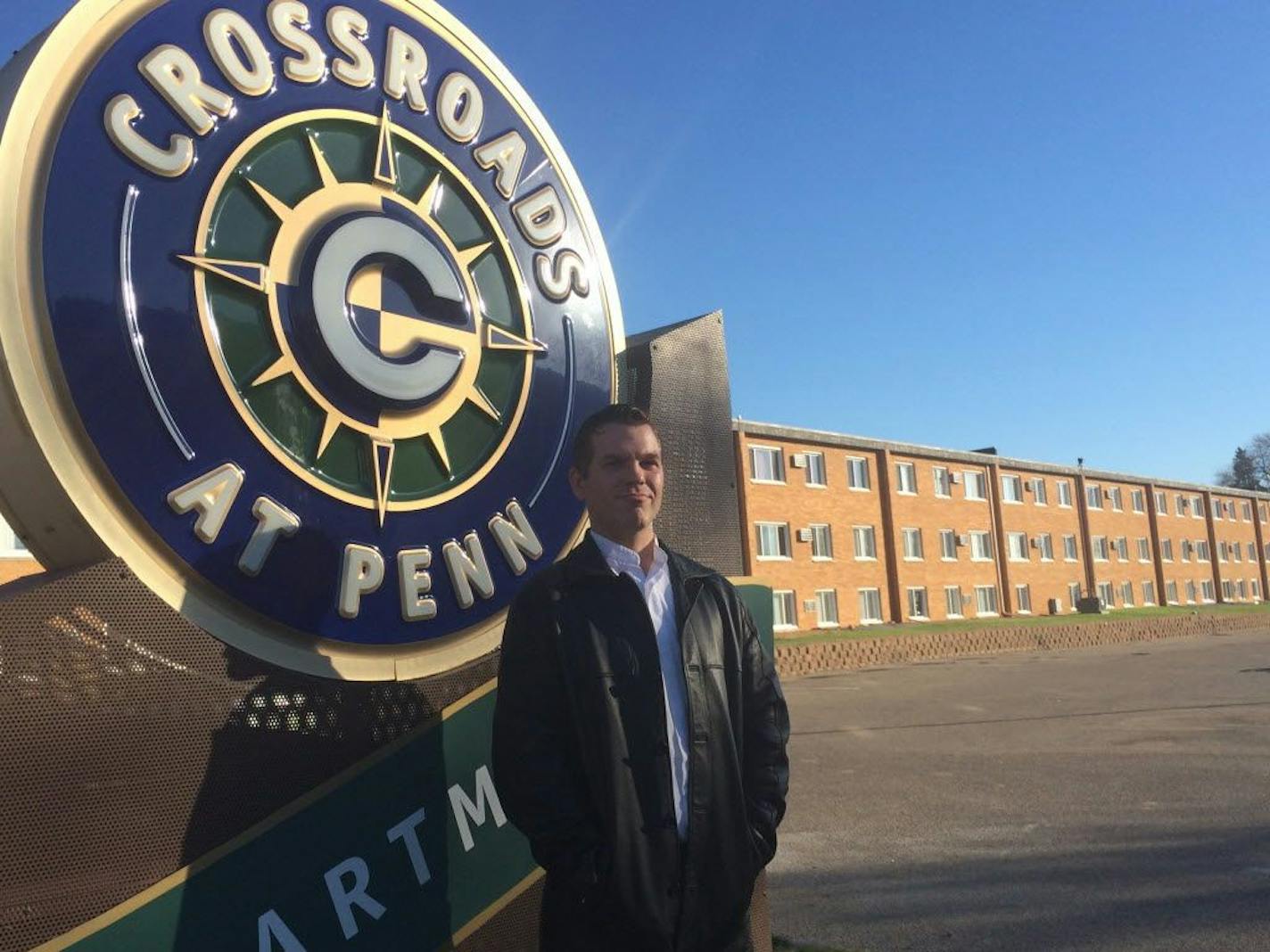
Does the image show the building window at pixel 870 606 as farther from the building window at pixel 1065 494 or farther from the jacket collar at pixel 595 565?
the jacket collar at pixel 595 565

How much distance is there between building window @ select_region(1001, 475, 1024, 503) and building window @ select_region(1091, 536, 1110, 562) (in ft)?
21.9

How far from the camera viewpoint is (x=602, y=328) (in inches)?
162

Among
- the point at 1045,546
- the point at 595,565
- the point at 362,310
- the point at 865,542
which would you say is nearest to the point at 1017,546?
the point at 1045,546

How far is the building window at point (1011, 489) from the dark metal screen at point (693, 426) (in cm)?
3979

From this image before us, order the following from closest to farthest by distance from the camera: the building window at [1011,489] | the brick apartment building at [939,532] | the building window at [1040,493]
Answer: the brick apartment building at [939,532] → the building window at [1011,489] → the building window at [1040,493]

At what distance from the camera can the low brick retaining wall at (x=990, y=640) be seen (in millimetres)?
25094

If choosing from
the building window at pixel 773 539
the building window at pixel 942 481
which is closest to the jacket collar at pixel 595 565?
the building window at pixel 773 539

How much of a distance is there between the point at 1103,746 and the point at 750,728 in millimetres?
10028

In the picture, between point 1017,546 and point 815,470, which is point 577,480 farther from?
point 1017,546

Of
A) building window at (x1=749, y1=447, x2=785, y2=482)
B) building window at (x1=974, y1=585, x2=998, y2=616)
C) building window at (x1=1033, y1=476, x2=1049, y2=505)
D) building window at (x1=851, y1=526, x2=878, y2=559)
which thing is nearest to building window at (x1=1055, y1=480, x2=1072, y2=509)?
building window at (x1=1033, y1=476, x2=1049, y2=505)

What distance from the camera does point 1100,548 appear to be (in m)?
48.1

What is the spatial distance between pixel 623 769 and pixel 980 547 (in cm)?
4062

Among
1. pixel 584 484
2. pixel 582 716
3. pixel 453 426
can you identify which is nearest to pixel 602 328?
pixel 453 426

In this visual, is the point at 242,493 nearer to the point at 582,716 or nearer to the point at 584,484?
the point at 584,484
